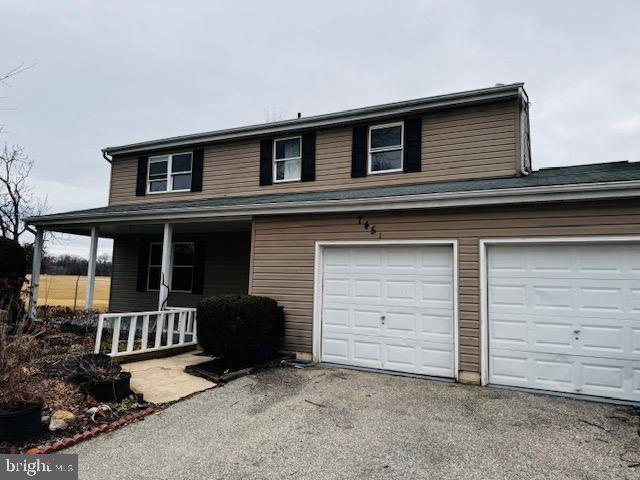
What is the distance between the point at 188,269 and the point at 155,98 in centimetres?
815

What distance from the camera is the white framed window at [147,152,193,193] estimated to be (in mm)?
11797

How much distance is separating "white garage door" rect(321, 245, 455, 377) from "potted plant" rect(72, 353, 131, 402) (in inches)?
132

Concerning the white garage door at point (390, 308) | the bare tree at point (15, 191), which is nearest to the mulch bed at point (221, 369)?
the white garage door at point (390, 308)

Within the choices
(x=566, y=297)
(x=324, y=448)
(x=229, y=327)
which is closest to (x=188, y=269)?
(x=229, y=327)

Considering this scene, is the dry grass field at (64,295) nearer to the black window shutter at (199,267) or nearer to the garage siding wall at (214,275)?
the garage siding wall at (214,275)

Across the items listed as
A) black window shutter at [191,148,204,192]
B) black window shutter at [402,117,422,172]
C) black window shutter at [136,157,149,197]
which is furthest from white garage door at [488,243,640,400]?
black window shutter at [136,157,149,197]

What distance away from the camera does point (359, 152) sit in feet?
31.2

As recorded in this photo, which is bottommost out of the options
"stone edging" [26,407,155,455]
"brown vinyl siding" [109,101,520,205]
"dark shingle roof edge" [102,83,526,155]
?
"stone edging" [26,407,155,455]

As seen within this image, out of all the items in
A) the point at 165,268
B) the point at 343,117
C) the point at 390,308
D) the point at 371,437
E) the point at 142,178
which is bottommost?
the point at 371,437

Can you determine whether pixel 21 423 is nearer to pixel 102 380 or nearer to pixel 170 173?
pixel 102 380

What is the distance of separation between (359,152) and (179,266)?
21.6 feet

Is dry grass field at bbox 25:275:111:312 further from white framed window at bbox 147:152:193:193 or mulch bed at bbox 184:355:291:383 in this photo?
mulch bed at bbox 184:355:291:383

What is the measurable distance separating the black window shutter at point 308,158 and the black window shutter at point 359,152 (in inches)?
41.3

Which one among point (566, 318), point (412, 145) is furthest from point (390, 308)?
point (412, 145)
